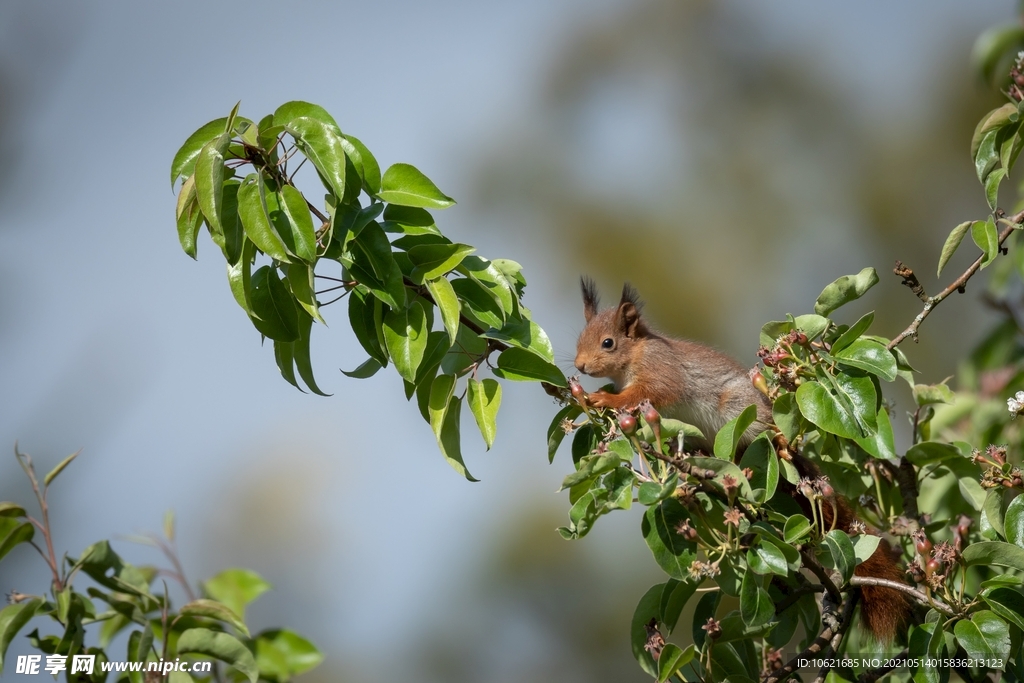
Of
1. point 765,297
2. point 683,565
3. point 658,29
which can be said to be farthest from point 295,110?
point 658,29

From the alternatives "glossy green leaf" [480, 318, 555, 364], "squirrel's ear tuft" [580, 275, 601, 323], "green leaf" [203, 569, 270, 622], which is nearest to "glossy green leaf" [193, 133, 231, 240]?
"glossy green leaf" [480, 318, 555, 364]

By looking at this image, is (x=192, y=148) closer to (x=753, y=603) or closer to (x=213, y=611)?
(x=213, y=611)

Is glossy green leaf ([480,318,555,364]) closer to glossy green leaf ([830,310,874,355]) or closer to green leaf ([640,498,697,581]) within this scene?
green leaf ([640,498,697,581])

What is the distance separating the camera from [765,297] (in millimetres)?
13477

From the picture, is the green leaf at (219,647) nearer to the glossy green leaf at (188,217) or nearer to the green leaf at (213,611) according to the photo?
the green leaf at (213,611)

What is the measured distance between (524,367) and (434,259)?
1.12ft

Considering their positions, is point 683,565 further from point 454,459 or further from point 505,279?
point 505,279

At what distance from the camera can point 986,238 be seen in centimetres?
214

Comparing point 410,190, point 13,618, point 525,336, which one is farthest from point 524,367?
point 13,618

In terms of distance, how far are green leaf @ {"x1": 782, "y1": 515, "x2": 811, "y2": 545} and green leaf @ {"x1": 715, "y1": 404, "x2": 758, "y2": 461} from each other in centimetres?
20

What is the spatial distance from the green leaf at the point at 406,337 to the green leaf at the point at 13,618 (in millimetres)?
1411

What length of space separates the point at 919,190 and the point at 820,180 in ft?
5.49

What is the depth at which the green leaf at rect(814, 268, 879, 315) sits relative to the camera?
92.5 inches

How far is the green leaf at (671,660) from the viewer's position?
6.96 ft
